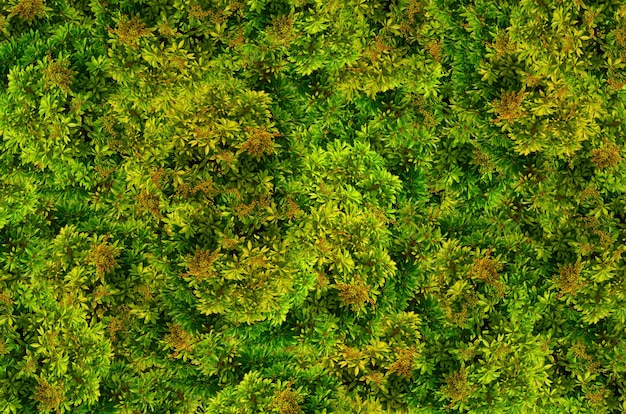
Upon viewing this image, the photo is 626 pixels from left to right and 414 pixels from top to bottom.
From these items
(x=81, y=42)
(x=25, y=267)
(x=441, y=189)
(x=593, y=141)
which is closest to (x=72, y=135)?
(x=81, y=42)

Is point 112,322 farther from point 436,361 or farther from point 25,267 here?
point 436,361

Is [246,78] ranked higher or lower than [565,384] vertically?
higher

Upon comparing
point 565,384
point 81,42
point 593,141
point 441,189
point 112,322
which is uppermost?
point 81,42

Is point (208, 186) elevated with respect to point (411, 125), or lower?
lower

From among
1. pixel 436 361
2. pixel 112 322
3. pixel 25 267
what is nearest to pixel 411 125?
pixel 436 361

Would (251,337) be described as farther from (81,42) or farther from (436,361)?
(81,42)

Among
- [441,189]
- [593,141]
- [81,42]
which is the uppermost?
[81,42]
